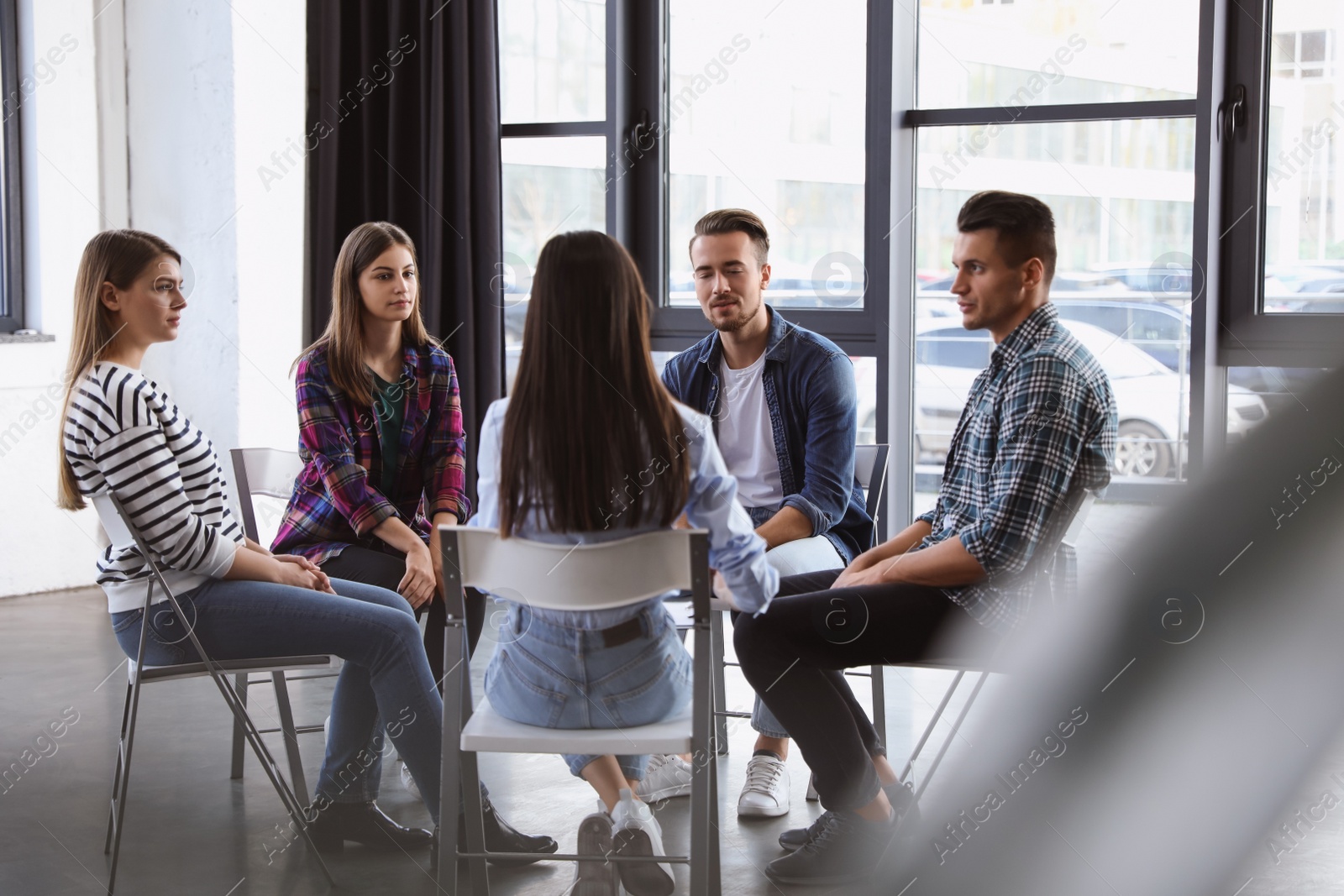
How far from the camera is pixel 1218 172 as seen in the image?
11.6 feet

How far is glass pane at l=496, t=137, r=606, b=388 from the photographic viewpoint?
14.6 ft

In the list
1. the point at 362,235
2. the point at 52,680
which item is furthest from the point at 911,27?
the point at 52,680

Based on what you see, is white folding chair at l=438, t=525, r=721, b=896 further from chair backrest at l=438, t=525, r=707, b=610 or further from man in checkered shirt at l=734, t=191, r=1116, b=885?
man in checkered shirt at l=734, t=191, r=1116, b=885

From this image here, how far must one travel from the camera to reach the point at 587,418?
5.87 feet

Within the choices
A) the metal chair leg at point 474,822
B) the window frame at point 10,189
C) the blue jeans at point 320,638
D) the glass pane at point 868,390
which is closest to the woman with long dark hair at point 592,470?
the metal chair leg at point 474,822

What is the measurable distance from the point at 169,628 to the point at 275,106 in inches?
109

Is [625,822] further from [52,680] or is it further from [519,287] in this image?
[519,287]

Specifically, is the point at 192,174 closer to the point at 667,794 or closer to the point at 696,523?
the point at 667,794

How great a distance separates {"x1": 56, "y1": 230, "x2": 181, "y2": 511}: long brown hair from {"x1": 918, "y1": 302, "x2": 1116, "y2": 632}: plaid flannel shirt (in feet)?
5.02

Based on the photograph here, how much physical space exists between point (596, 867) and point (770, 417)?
1.12m

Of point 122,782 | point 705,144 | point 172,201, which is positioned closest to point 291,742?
point 122,782

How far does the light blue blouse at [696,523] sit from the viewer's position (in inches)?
70.8

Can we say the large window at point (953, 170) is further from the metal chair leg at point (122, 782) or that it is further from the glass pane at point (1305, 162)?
the metal chair leg at point (122, 782)

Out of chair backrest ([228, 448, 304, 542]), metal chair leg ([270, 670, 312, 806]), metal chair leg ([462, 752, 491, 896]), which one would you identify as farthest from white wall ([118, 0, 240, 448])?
metal chair leg ([462, 752, 491, 896])
